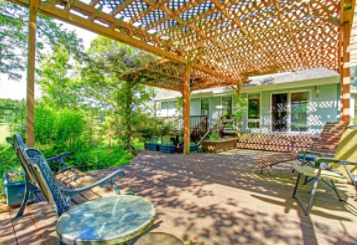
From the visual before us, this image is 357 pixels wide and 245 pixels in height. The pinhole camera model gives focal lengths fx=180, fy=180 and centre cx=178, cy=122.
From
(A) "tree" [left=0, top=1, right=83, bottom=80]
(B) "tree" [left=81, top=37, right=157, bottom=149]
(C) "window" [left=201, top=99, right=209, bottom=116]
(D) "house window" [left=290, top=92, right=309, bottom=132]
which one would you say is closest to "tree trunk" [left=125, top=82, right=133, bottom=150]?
(B) "tree" [left=81, top=37, right=157, bottom=149]

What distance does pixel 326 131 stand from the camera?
166 inches

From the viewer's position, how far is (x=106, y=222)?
1176 millimetres

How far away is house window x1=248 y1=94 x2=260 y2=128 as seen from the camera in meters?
9.99

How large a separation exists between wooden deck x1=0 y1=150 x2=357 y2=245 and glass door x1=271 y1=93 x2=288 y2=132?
20.4 ft

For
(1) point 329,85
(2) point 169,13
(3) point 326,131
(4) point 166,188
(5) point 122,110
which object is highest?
(2) point 169,13

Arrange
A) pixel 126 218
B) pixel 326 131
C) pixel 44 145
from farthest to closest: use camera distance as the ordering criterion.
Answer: pixel 44 145 → pixel 326 131 → pixel 126 218

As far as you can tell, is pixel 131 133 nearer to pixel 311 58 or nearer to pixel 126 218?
pixel 126 218

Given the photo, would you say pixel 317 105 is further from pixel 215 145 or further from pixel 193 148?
pixel 193 148

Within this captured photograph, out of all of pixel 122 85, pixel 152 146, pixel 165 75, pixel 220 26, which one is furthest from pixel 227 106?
pixel 220 26

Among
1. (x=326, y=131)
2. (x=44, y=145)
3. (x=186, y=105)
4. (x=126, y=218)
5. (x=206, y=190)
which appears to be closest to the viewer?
(x=126, y=218)

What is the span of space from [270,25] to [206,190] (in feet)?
14.7

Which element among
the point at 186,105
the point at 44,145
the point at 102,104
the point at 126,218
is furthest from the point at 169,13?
the point at 102,104

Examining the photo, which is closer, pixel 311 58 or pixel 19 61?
pixel 19 61

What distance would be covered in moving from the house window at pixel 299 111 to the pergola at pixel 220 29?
1752 millimetres
